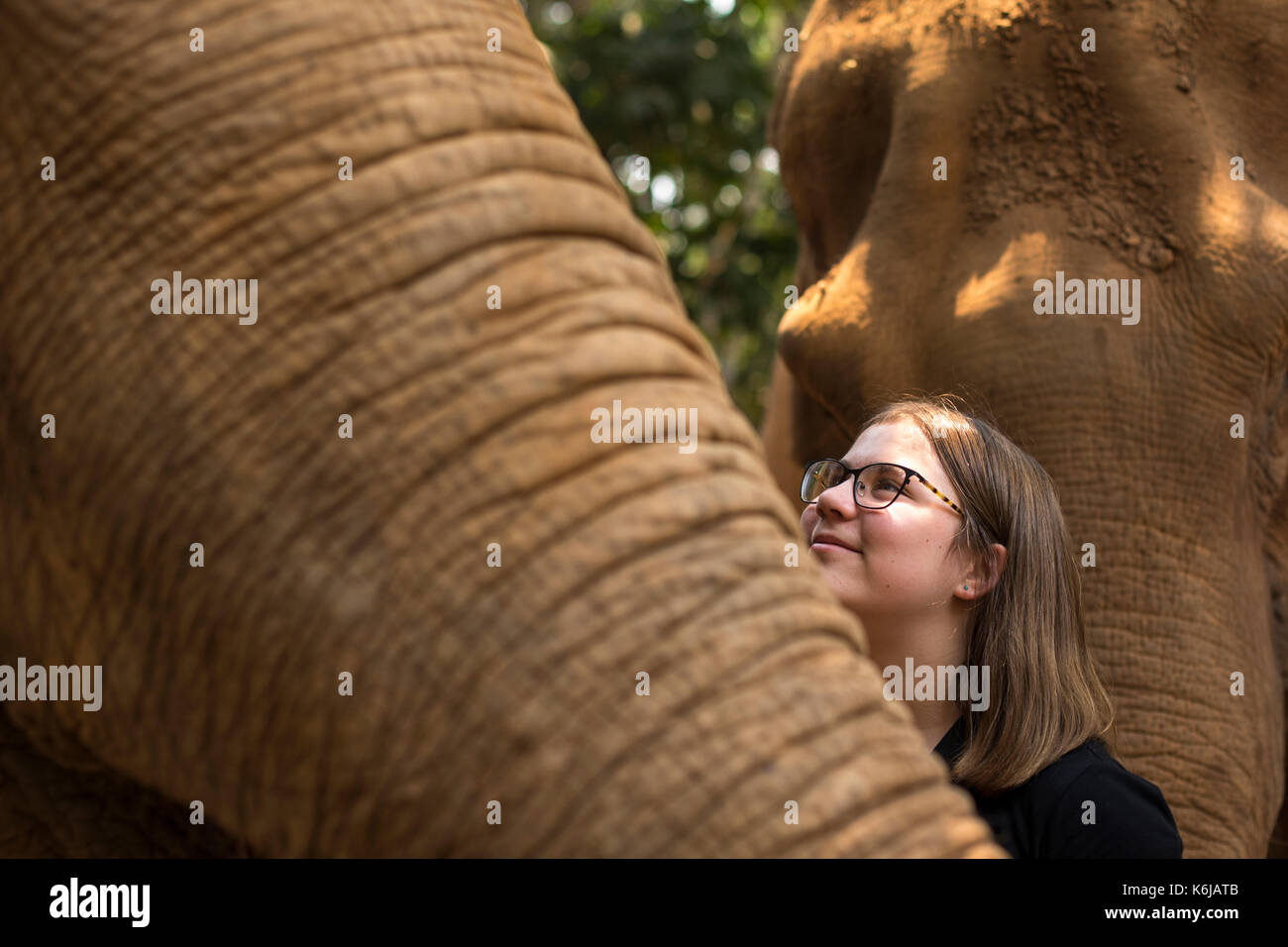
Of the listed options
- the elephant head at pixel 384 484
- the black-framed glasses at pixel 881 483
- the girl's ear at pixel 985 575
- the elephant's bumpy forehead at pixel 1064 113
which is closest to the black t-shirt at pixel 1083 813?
the girl's ear at pixel 985 575

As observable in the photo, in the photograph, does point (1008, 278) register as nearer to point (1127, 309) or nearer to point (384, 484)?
point (1127, 309)

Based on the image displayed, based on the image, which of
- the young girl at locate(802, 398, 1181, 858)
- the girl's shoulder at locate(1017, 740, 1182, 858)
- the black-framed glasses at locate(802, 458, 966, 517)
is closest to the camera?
the girl's shoulder at locate(1017, 740, 1182, 858)

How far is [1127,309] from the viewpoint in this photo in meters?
2.04

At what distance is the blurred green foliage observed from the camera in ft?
16.0

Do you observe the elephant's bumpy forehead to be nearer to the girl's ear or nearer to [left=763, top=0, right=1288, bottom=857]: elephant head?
[left=763, top=0, right=1288, bottom=857]: elephant head

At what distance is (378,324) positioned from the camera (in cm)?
84

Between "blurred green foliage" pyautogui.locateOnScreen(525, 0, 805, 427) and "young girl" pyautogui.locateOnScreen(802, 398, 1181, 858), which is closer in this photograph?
"young girl" pyautogui.locateOnScreen(802, 398, 1181, 858)

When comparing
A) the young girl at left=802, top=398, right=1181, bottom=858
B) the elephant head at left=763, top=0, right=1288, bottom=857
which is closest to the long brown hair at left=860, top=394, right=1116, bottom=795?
the young girl at left=802, top=398, right=1181, bottom=858

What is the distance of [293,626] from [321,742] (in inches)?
2.5

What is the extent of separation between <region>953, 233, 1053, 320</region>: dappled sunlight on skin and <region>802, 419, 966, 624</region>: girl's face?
0.57 meters

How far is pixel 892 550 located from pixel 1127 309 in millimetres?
700

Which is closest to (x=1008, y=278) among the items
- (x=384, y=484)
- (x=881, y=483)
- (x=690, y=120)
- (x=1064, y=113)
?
(x=1064, y=113)
